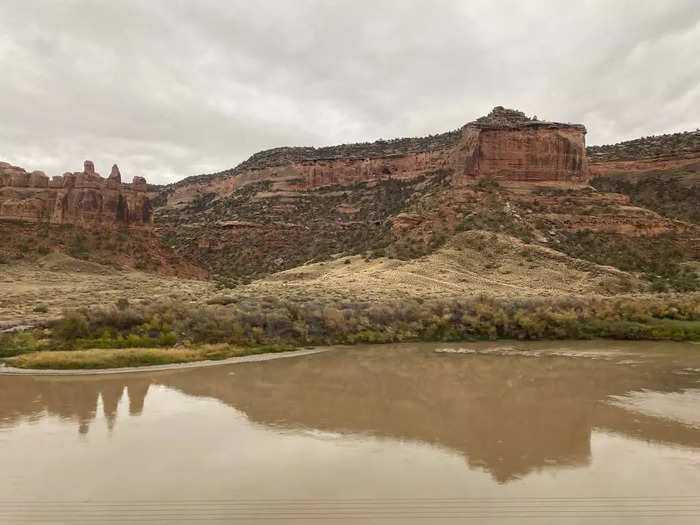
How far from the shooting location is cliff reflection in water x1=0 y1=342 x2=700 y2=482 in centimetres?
1013

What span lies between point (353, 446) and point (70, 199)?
173ft

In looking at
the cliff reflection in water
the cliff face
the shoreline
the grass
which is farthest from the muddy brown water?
the cliff face

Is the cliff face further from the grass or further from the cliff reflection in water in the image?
the cliff reflection in water

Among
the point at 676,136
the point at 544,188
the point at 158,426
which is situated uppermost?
the point at 676,136

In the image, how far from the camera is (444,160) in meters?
68.2

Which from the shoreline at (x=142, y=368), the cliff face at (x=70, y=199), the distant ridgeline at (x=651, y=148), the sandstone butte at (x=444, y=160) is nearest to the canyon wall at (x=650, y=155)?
the distant ridgeline at (x=651, y=148)

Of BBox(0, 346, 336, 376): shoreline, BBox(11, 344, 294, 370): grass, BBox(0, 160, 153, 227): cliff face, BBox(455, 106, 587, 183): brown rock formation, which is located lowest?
BBox(0, 346, 336, 376): shoreline

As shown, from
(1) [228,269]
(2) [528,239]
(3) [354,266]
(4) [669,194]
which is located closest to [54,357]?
(3) [354,266]

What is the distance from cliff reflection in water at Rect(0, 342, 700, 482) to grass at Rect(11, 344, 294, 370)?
124cm

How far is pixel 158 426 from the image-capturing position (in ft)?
36.0

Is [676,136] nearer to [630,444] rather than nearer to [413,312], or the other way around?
[413,312]

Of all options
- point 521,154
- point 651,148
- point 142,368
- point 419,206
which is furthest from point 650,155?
point 142,368

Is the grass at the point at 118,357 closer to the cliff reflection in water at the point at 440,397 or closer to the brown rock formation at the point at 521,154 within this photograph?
the cliff reflection in water at the point at 440,397

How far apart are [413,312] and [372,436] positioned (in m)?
14.1
